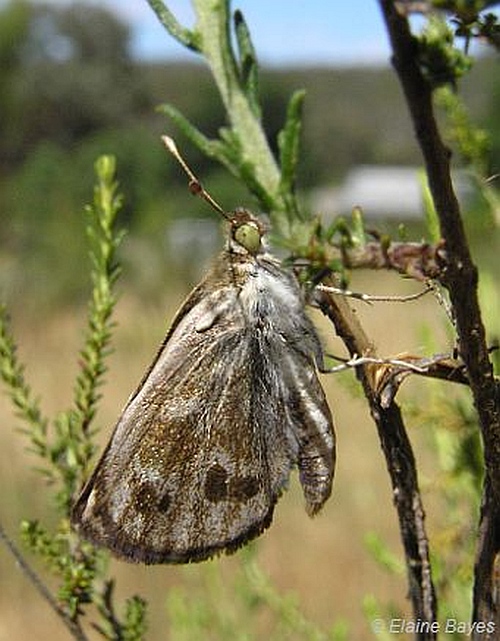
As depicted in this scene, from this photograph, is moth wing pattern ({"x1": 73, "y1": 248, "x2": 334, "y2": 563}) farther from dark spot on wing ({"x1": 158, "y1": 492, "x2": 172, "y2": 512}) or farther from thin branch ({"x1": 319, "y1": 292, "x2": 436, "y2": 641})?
thin branch ({"x1": 319, "y1": 292, "x2": 436, "y2": 641})

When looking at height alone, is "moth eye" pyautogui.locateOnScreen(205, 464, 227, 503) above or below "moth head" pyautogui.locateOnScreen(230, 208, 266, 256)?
below

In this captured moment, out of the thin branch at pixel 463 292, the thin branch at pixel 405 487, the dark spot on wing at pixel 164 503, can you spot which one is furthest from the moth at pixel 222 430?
the thin branch at pixel 463 292

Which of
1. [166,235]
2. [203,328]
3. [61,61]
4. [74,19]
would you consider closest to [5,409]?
[166,235]

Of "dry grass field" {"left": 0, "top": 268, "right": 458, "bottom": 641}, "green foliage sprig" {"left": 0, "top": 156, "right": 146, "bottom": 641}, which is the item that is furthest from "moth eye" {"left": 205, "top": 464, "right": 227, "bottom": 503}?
"dry grass field" {"left": 0, "top": 268, "right": 458, "bottom": 641}

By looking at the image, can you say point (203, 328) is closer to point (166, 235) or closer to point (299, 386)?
point (299, 386)

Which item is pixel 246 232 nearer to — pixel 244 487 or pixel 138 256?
pixel 244 487

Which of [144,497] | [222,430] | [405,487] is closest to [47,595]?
[144,497]

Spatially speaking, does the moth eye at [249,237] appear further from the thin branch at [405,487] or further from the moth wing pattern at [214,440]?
the thin branch at [405,487]
